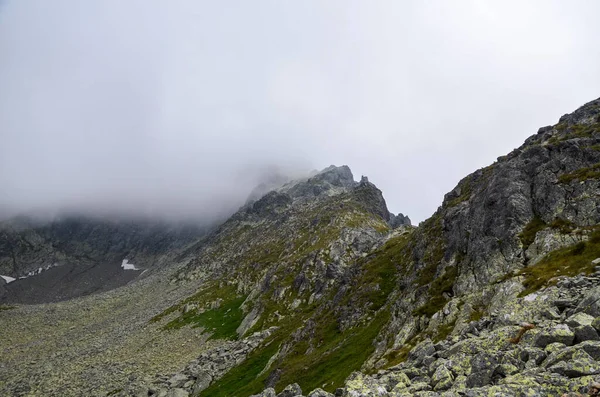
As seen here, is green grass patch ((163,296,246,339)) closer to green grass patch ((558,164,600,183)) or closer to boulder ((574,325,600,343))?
green grass patch ((558,164,600,183))

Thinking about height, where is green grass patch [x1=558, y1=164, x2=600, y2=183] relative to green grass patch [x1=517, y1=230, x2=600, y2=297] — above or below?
above

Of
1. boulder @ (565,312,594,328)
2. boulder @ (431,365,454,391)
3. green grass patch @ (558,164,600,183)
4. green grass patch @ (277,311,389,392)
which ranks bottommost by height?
green grass patch @ (277,311,389,392)

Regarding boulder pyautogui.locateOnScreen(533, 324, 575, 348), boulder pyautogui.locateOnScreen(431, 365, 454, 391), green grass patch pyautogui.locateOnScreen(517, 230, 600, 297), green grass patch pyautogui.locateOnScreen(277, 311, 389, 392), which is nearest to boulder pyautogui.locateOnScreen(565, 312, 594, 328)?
boulder pyautogui.locateOnScreen(533, 324, 575, 348)

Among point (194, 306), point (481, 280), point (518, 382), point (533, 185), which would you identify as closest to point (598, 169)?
point (533, 185)

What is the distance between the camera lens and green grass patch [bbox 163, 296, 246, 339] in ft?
352

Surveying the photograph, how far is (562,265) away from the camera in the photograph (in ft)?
121

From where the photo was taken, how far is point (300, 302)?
104 meters

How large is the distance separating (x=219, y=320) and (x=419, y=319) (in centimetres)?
8626

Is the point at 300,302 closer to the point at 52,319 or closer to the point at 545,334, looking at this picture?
the point at 545,334

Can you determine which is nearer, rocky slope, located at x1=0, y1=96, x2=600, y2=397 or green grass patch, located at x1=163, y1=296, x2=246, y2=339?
rocky slope, located at x1=0, y1=96, x2=600, y2=397

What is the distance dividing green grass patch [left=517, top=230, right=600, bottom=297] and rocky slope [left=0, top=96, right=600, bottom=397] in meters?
0.23

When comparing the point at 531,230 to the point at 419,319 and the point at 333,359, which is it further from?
the point at 333,359

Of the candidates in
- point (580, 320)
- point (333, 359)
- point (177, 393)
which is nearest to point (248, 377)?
point (177, 393)

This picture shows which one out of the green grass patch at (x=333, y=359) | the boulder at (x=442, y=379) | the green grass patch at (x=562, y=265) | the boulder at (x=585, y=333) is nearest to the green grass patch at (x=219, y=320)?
the green grass patch at (x=333, y=359)
